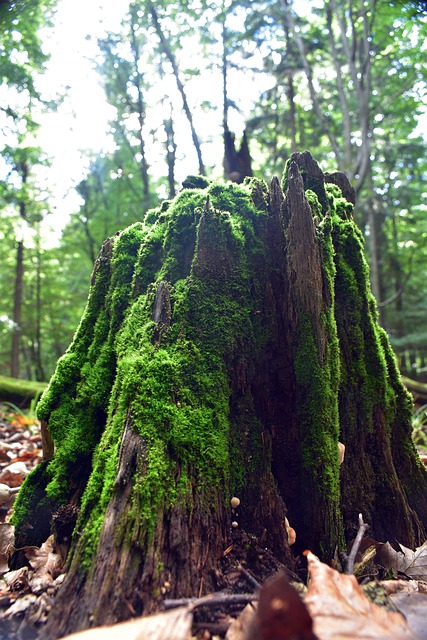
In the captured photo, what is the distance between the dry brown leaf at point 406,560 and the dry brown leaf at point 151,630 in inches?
54.5

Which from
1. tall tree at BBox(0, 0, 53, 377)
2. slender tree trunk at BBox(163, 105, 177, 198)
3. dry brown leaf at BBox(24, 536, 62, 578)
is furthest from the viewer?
slender tree trunk at BBox(163, 105, 177, 198)

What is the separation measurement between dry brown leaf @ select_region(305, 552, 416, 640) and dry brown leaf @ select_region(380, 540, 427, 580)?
864mm

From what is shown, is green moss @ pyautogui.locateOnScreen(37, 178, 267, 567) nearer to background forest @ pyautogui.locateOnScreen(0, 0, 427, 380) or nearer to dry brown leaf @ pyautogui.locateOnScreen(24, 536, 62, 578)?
dry brown leaf @ pyautogui.locateOnScreen(24, 536, 62, 578)

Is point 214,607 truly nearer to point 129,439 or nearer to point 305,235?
point 129,439

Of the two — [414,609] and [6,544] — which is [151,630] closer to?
[414,609]

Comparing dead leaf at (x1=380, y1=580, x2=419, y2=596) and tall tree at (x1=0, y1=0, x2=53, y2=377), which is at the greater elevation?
tall tree at (x1=0, y1=0, x2=53, y2=377)

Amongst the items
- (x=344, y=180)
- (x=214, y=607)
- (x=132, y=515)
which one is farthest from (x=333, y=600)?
(x=344, y=180)

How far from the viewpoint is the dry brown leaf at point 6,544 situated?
199 cm

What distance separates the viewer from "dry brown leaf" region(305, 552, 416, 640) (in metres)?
1.00

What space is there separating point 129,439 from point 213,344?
0.68m

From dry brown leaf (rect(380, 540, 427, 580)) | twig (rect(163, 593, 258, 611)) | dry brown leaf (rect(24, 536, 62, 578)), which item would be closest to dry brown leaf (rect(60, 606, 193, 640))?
twig (rect(163, 593, 258, 611))

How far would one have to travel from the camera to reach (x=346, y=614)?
3.58ft

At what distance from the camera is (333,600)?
116 cm

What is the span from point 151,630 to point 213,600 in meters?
0.35
